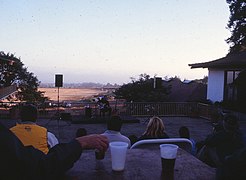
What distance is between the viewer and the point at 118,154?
5.80 feet

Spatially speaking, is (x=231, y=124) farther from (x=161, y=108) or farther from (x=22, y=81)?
(x=22, y=81)

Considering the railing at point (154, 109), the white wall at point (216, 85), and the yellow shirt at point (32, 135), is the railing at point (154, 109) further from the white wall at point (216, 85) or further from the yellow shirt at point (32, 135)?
the yellow shirt at point (32, 135)

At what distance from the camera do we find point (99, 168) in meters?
1.87

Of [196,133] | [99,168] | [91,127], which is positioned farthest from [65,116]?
[99,168]

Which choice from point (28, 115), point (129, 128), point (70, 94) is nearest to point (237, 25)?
point (129, 128)

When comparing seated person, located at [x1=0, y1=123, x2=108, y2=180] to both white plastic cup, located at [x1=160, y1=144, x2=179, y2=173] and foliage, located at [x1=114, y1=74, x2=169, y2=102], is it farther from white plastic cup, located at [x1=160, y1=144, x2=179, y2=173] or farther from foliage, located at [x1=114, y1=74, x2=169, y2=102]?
foliage, located at [x1=114, y1=74, x2=169, y2=102]

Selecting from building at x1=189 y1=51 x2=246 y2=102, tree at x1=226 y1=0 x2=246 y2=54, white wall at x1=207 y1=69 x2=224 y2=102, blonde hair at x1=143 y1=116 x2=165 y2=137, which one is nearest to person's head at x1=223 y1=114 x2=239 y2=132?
blonde hair at x1=143 y1=116 x2=165 y2=137

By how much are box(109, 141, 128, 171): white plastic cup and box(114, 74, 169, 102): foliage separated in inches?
725

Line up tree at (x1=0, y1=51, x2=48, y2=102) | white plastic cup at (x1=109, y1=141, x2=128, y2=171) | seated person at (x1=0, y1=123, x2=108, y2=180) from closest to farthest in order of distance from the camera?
seated person at (x1=0, y1=123, x2=108, y2=180) < white plastic cup at (x1=109, y1=141, x2=128, y2=171) < tree at (x1=0, y1=51, x2=48, y2=102)

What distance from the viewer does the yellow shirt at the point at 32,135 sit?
10.4ft

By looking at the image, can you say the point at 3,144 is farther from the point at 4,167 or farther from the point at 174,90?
the point at 174,90

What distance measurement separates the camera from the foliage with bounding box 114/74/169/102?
20.5 meters

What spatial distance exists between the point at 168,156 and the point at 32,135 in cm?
194

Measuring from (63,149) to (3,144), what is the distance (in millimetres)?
271
